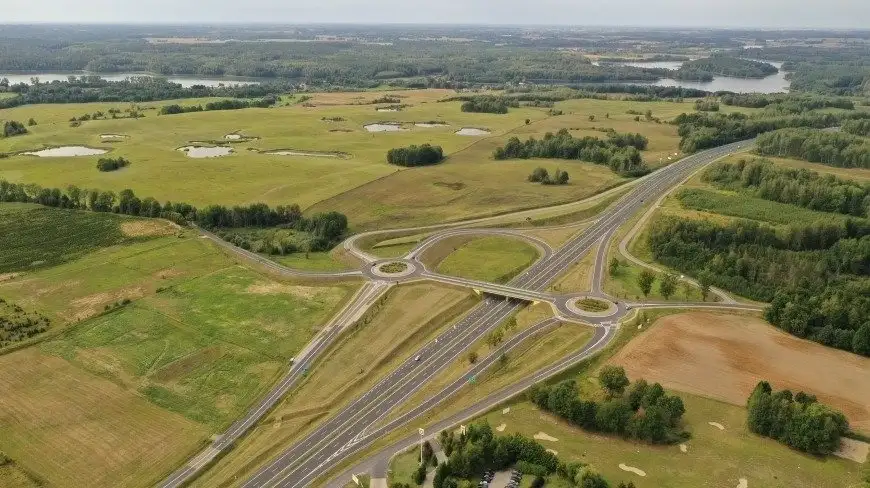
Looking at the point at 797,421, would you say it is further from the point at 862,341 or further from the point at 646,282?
the point at 646,282

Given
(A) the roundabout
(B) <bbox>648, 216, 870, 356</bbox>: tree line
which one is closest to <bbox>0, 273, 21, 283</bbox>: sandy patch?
(A) the roundabout

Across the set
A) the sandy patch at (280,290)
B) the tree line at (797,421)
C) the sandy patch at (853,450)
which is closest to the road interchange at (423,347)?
the sandy patch at (280,290)

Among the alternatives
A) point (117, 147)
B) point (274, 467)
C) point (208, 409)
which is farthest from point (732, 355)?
point (117, 147)

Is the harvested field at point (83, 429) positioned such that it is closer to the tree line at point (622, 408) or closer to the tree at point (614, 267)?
the tree line at point (622, 408)

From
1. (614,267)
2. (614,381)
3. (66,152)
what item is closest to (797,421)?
(614,381)

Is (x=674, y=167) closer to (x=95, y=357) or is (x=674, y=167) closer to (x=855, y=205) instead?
(x=855, y=205)
